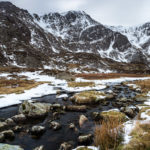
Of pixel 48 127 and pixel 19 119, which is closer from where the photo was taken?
pixel 48 127

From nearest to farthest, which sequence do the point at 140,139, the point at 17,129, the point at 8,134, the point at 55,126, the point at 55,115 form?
1. the point at 140,139
2. the point at 8,134
3. the point at 17,129
4. the point at 55,126
5. the point at 55,115

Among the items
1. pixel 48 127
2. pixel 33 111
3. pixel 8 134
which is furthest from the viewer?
pixel 33 111

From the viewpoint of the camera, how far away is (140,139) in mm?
5895

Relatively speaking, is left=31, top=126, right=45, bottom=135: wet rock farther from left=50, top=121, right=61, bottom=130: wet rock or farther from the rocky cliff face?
the rocky cliff face

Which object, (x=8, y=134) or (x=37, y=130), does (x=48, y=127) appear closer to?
(x=37, y=130)

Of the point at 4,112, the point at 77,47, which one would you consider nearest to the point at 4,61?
the point at 4,112

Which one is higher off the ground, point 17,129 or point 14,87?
point 14,87

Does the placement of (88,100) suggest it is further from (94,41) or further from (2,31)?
(94,41)

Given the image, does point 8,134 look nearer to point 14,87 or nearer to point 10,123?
point 10,123

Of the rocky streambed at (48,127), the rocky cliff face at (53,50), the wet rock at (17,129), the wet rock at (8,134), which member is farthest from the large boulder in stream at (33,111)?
the rocky cliff face at (53,50)

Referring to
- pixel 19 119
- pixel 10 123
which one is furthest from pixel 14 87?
pixel 10 123

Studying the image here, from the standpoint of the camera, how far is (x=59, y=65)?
88.6 m

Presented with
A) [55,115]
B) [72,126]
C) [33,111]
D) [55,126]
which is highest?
[33,111]

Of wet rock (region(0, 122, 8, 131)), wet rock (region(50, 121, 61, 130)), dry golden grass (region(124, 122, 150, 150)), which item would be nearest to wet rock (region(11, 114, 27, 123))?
wet rock (region(0, 122, 8, 131))
